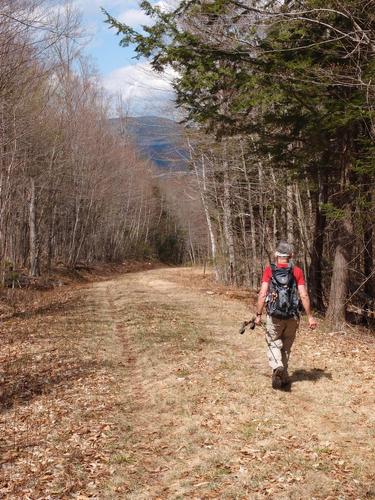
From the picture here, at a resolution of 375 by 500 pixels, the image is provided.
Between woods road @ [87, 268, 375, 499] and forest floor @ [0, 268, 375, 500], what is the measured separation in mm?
20

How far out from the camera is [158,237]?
73.4m

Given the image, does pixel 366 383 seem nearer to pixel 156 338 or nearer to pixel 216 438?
pixel 216 438

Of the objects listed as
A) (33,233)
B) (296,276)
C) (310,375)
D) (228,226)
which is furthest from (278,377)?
(33,233)

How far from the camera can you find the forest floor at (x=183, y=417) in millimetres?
5234

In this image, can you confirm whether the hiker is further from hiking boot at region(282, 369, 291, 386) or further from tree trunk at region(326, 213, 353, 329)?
tree trunk at region(326, 213, 353, 329)

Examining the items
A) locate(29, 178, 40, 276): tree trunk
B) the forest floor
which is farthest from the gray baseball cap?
locate(29, 178, 40, 276): tree trunk

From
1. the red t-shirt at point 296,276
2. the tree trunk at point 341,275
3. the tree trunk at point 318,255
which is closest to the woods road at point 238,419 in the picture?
the tree trunk at point 341,275

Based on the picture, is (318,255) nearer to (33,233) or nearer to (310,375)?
(310,375)

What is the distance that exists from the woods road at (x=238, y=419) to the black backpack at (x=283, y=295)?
1260mm

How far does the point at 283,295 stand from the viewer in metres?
7.31

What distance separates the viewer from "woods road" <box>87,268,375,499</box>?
5137mm

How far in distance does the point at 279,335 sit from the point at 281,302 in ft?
1.83

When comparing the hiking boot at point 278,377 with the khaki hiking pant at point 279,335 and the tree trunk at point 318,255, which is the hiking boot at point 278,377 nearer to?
the khaki hiking pant at point 279,335

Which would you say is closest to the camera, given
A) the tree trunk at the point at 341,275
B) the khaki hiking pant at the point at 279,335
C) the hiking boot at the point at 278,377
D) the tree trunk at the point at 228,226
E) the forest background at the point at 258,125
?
the khaki hiking pant at the point at 279,335
